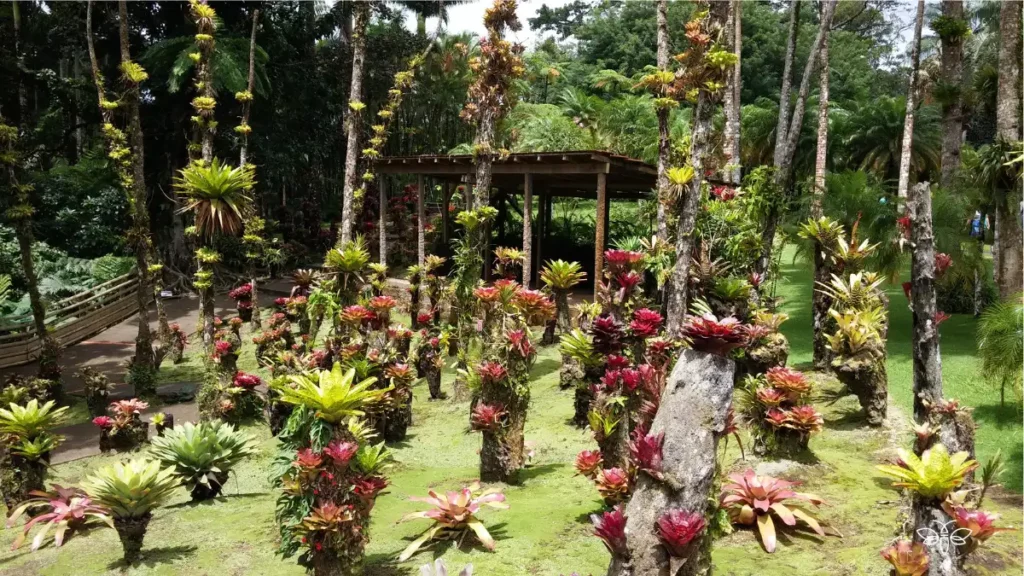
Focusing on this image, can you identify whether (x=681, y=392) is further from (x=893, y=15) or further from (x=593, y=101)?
(x=893, y=15)

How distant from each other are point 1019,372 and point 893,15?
42.9m

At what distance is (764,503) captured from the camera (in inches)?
207

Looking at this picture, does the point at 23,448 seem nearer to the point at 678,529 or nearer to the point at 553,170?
the point at 678,529

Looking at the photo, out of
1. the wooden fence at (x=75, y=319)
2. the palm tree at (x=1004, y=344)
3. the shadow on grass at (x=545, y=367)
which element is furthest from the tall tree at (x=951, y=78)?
the wooden fence at (x=75, y=319)

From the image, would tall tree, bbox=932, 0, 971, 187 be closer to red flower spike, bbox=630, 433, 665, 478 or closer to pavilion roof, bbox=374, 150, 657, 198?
pavilion roof, bbox=374, 150, 657, 198

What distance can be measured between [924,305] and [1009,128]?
714 cm

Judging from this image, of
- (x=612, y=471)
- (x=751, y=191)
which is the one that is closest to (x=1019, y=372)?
(x=612, y=471)

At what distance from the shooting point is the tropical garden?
4734 mm

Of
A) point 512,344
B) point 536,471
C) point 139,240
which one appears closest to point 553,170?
point 512,344

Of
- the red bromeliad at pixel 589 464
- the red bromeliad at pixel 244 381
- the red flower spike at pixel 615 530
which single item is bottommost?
the red bromeliad at pixel 244 381

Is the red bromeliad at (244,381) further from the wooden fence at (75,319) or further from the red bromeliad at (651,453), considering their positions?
the red bromeliad at (651,453)

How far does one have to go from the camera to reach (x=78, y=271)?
1902 cm

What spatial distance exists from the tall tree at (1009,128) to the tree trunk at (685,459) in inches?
346

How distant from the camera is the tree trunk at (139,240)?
1245 centimetres
